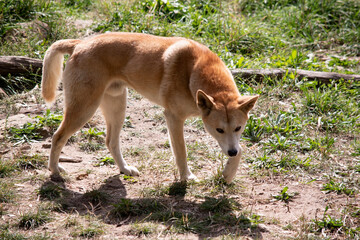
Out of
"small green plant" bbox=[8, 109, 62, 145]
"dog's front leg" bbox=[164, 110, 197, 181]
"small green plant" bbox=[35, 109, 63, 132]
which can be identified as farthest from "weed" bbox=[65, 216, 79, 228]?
"small green plant" bbox=[35, 109, 63, 132]

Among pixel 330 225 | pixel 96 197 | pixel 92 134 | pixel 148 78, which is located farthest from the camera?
pixel 92 134

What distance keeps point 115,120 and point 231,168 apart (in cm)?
156

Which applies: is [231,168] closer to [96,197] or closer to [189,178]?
[189,178]

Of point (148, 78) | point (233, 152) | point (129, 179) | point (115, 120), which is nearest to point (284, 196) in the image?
point (233, 152)

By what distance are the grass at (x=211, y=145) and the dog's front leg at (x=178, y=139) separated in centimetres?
18

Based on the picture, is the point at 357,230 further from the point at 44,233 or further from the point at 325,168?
the point at 44,233

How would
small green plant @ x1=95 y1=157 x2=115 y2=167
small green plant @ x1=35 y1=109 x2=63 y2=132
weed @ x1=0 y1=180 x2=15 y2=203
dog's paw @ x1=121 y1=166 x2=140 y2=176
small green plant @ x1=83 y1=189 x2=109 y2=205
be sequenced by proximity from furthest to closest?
small green plant @ x1=35 y1=109 x2=63 y2=132 < small green plant @ x1=95 y1=157 x2=115 y2=167 < dog's paw @ x1=121 y1=166 x2=140 y2=176 < small green plant @ x1=83 y1=189 x2=109 y2=205 < weed @ x1=0 y1=180 x2=15 y2=203

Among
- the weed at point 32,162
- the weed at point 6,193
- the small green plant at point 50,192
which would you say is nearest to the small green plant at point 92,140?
the weed at point 32,162

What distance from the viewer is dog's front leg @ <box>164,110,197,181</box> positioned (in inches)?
188

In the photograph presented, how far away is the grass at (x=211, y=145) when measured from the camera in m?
4.15

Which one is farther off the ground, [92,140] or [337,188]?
[337,188]

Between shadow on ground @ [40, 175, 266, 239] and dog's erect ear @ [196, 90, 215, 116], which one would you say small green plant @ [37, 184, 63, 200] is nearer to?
shadow on ground @ [40, 175, 266, 239]

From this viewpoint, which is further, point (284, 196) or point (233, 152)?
point (284, 196)

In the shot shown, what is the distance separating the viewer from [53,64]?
5148 mm
